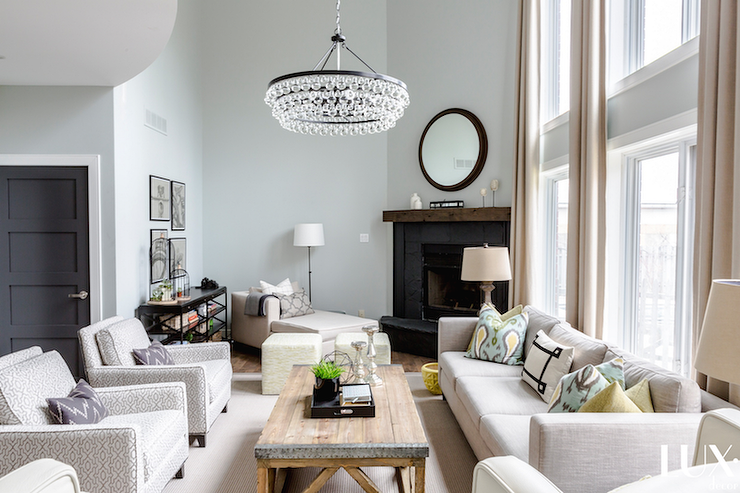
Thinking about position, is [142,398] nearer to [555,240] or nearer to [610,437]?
[610,437]

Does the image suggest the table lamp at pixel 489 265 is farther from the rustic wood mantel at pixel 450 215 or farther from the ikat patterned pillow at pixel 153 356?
the ikat patterned pillow at pixel 153 356

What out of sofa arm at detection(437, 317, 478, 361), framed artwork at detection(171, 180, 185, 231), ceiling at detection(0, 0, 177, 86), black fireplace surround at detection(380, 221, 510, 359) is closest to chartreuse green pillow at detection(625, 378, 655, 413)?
sofa arm at detection(437, 317, 478, 361)

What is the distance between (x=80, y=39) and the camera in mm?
2967

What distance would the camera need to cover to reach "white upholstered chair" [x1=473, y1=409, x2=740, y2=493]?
0.87 m

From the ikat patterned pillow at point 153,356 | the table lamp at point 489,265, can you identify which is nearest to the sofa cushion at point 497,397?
the table lamp at point 489,265

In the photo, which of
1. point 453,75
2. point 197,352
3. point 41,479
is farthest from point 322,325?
point 41,479

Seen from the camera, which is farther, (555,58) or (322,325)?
(322,325)

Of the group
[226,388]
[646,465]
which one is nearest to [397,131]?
[226,388]

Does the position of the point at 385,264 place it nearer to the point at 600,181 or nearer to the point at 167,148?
the point at 167,148

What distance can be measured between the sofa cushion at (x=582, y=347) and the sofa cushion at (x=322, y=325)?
2.24 metres

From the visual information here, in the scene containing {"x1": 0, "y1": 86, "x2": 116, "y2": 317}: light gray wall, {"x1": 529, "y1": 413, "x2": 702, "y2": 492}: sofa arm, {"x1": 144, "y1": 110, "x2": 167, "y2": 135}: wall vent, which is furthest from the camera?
{"x1": 144, "y1": 110, "x2": 167, "y2": 135}: wall vent

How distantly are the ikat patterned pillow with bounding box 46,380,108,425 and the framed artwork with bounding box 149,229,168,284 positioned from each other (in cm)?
218

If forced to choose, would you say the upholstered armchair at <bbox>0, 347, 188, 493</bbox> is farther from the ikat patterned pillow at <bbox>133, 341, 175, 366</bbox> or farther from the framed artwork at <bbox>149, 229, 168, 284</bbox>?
the framed artwork at <bbox>149, 229, 168, 284</bbox>

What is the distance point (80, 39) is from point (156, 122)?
170 cm
